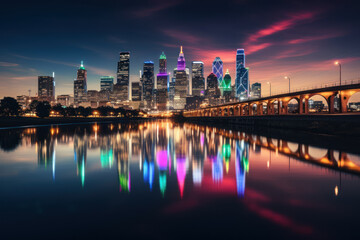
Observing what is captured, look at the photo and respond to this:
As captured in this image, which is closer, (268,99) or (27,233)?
(27,233)

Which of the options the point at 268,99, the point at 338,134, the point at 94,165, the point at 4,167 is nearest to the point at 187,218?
the point at 94,165

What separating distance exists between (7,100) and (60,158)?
4939 inches

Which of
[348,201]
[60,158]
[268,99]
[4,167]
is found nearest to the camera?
[348,201]

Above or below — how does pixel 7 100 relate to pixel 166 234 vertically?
above

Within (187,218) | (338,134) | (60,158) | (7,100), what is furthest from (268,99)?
(7,100)

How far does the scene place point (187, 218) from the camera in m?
6.78

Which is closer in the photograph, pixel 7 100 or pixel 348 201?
pixel 348 201

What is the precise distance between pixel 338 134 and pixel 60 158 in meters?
36.6

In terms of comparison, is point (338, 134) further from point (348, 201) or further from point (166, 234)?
point (166, 234)

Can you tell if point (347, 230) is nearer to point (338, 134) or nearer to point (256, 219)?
point (256, 219)

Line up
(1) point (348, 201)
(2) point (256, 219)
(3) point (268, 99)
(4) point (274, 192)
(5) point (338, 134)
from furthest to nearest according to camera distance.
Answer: (3) point (268, 99)
(5) point (338, 134)
(4) point (274, 192)
(1) point (348, 201)
(2) point (256, 219)

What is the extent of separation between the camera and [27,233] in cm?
594

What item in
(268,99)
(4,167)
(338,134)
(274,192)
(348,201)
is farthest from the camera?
(268,99)

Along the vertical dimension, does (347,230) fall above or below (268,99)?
below
